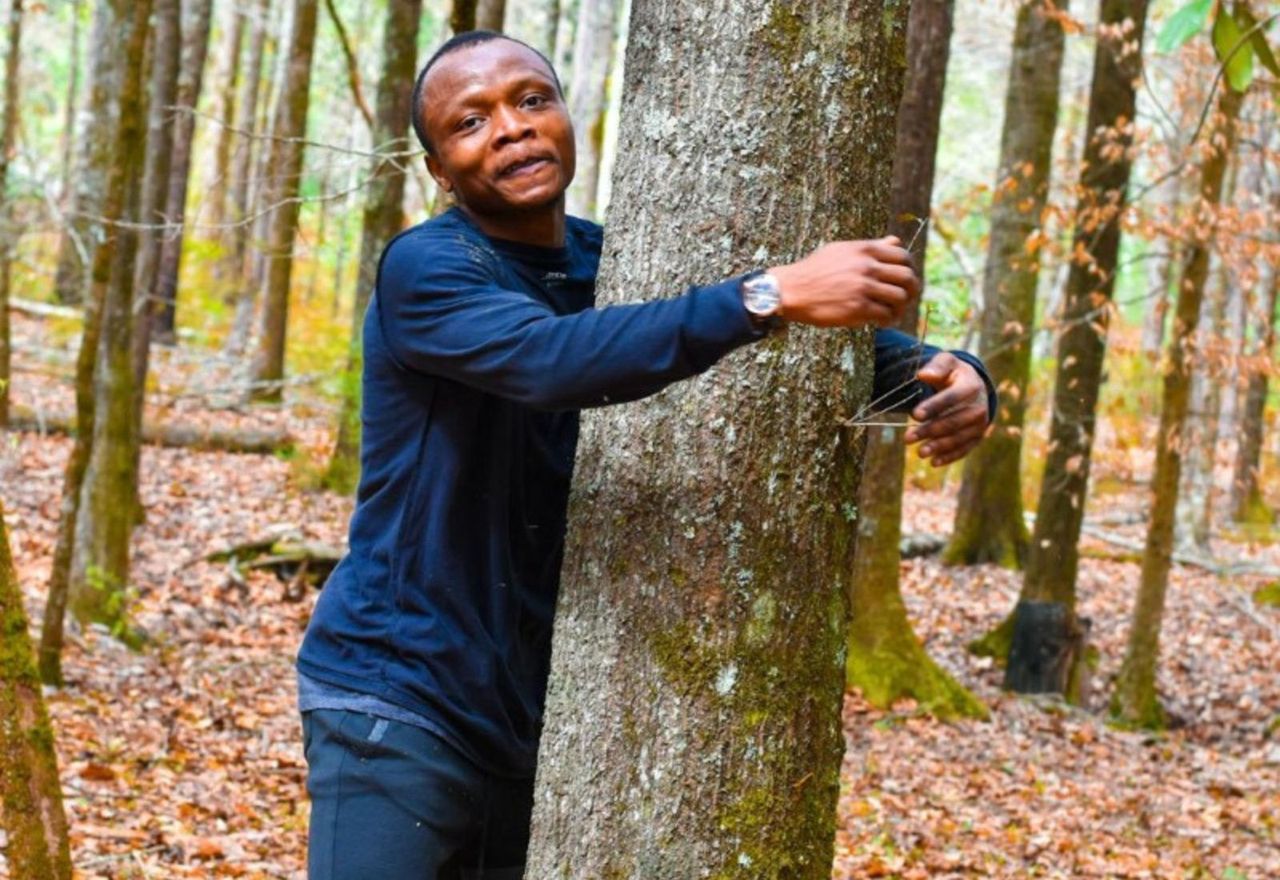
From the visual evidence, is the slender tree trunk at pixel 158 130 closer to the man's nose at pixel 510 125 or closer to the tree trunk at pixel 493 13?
the tree trunk at pixel 493 13

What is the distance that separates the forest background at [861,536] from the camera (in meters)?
6.28

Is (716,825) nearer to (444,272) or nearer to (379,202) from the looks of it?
(444,272)

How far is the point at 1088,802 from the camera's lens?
7695 mm

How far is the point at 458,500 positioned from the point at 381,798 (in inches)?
20.4

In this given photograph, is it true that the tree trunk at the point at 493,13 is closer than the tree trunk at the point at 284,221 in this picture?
Yes

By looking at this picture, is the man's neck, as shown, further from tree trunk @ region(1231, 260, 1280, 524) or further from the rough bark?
the rough bark

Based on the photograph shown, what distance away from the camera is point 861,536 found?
9.90m

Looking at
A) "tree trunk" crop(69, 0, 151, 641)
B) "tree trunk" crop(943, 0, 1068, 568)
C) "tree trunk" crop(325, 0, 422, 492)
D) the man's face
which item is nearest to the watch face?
the man's face

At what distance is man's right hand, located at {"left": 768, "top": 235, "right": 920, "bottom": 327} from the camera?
203cm

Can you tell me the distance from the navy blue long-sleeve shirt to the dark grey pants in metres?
0.05

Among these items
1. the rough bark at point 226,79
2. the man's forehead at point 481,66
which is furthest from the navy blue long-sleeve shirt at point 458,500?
the rough bark at point 226,79

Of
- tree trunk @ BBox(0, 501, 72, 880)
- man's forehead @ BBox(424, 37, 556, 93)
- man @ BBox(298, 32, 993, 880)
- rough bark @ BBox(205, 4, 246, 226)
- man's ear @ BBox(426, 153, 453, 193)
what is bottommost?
tree trunk @ BBox(0, 501, 72, 880)

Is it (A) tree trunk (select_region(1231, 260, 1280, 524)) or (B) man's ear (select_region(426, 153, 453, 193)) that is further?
(A) tree trunk (select_region(1231, 260, 1280, 524))

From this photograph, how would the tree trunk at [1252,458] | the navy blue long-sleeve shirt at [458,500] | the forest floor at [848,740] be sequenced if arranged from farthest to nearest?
the tree trunk at [1252,458] → the forest floor at [848,740] → the navy blue long-sleeve shirt at [458,500]
